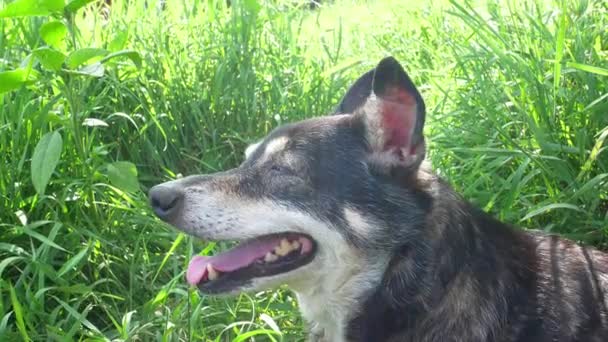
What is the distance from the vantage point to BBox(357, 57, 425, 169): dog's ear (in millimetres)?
2805

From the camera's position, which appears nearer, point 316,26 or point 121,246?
point 121,246

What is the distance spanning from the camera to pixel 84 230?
379 cm

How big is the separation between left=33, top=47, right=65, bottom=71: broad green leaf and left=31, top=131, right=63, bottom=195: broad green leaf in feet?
0.85

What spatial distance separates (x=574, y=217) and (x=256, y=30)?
221cm

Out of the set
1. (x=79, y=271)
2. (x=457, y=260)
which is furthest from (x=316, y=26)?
(x=457, y=260)

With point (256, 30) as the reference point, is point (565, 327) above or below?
below

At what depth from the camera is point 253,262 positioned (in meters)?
2.95

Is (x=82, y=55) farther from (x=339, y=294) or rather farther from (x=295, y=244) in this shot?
(x=339, y=294)

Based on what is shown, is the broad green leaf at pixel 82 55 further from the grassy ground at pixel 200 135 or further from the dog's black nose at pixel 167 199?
the dog's black nose at pixel 167 199

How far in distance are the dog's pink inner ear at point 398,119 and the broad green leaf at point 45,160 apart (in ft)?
3.97

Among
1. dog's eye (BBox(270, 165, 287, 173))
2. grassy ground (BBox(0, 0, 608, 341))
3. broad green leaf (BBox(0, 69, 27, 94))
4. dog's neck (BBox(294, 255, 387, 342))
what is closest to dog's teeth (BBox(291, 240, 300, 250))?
dog's neck (BBox(294, 255, 387, 342))

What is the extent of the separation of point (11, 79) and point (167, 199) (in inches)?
29.0

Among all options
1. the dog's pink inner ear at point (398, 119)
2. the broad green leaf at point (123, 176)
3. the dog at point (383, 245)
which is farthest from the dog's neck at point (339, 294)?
the broad green leaf at point (123, 176)

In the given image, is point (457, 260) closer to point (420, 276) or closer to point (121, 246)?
point (420, 276)
